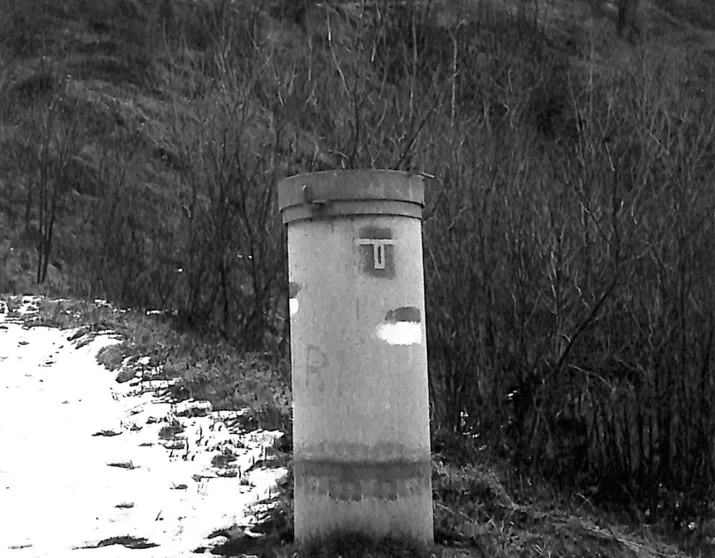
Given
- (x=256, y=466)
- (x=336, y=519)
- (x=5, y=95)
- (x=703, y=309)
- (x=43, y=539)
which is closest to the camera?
(x=336, y=519)

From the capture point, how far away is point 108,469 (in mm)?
5852

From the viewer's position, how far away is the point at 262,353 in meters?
11.2

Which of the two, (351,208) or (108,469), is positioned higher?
(351,208)

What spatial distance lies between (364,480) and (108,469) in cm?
248

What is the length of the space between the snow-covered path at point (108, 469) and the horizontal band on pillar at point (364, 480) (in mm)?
876

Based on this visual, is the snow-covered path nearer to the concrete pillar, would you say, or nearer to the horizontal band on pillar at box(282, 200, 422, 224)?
the concrete pillar

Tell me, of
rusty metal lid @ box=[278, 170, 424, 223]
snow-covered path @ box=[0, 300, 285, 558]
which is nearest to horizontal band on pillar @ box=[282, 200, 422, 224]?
rusty metal lid @ box=[278, 170, 424, 223]

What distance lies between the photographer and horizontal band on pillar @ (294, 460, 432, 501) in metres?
4.04

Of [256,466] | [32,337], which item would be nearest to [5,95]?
[32,337]

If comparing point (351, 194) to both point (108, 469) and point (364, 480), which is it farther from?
point (108, 469)

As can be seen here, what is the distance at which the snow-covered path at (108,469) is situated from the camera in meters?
4.72

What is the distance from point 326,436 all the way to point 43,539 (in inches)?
67.1

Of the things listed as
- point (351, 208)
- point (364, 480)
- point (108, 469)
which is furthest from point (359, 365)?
point (108, 469)

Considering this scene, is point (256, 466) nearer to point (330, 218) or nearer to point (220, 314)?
point (330, 218)
